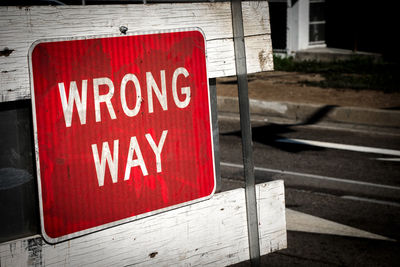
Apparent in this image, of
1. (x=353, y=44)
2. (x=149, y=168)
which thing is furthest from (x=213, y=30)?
(x=353, y=44)

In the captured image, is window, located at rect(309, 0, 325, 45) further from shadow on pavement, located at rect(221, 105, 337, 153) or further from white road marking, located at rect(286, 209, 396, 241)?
white road marking, located at rect(286, 209, 396, 241)

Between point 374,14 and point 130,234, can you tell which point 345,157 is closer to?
point 130,234

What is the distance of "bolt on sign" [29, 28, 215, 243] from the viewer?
4.63ft

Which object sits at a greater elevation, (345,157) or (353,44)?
(353,44)

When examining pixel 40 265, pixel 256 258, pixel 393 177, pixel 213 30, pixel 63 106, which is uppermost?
pixel 213 30

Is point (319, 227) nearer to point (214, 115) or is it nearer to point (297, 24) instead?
point (214, 115)

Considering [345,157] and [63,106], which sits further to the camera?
[345,157]

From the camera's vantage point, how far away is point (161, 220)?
165 centimetres

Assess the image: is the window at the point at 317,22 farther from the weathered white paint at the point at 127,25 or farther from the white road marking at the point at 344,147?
the weathered white paint at the point at 127,25

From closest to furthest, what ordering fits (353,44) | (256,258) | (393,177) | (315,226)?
(256,258) → (315,226) → (393,177) → (353,44)

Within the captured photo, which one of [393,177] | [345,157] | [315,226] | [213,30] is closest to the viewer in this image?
[213,30]

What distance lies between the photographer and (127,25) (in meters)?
1.54

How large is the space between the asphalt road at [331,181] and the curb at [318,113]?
0.59 m

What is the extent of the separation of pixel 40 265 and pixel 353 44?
1890 centimetres
